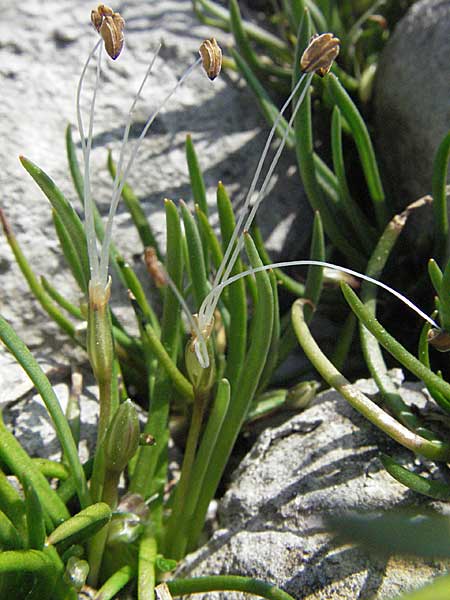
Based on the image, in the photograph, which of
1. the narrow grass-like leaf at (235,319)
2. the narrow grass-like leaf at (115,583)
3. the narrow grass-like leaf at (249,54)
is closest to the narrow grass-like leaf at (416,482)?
the narrow grass-like leaf at (235,319)

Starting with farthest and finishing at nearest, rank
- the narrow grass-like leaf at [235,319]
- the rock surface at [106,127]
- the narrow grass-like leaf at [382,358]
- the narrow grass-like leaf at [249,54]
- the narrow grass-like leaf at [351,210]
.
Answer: the narrow grass-like leaf at [249,54], the rock surface at [106,127], the narrow grass-like leaf at [351,210], the narrow grass-like leaf at [235,319], the narrow grass-like leaf at [382,358]

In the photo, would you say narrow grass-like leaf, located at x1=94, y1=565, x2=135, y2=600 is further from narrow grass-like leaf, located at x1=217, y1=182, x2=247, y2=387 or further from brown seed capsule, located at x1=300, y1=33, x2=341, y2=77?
brown seed capsule, located at x1=300, y1=33, x2=341, y2=77

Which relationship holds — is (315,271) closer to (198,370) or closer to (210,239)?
(210,239)

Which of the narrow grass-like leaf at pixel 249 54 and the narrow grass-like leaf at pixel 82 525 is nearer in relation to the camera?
the narrow grass-like leaf at pixel 82 525

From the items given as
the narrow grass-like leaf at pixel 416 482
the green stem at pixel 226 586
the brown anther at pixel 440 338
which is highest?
the brown anther at pixel 440 338

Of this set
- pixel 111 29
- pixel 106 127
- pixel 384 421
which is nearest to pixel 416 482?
pixel 384 421

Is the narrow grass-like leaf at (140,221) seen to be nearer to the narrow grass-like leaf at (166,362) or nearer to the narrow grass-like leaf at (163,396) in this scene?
the narrow grass-like leaf at (163,396)
